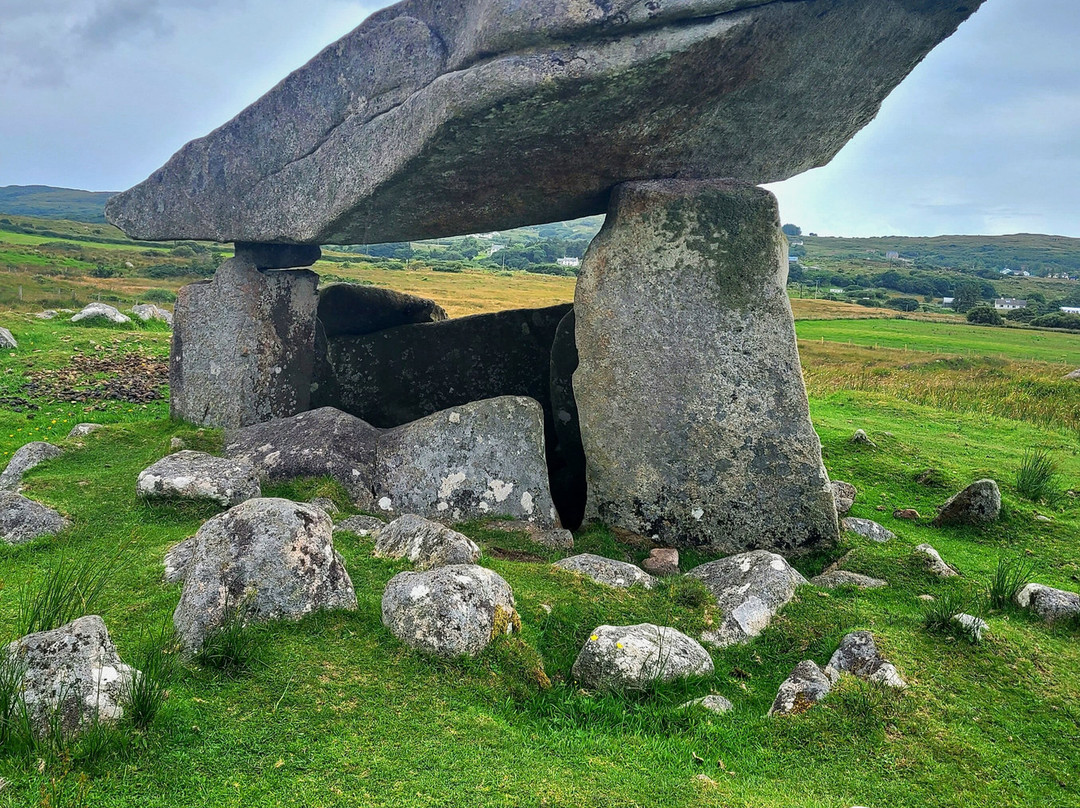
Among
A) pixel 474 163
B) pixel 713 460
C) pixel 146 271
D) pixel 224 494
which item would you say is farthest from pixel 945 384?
pixel 146 271

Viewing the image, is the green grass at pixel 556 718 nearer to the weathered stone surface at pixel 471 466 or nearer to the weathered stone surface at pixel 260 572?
the weathered stone surface at pixel 260 572

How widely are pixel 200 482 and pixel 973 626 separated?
6565mm

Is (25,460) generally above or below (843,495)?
above

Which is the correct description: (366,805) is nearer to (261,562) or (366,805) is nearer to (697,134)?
(261,562)

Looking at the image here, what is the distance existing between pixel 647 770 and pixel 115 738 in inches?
98.4

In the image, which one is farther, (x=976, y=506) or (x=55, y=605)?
(x=976, y=506)

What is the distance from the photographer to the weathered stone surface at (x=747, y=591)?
5.64 m

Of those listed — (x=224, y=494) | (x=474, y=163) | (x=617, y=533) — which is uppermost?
(x=474, y=163)

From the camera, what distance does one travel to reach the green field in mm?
37513

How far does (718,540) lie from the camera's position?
820 centimetres

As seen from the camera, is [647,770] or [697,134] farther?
[697,134]

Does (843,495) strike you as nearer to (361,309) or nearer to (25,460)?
(361,309)

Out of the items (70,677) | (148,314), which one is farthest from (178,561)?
(148,314)

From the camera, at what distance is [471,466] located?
344 inches
